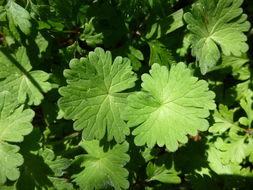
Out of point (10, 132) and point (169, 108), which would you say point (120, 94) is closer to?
point (169, 108)

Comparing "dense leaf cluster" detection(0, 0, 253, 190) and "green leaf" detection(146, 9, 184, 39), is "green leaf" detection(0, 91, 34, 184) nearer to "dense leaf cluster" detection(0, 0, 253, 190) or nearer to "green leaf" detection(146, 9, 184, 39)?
"dense leaf cluster" detection(0, 0, 253, 190)

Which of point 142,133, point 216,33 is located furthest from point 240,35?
point 142,133

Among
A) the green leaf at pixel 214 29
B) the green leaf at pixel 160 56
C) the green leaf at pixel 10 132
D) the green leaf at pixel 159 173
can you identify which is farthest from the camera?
the green leaf at pixel 159 173

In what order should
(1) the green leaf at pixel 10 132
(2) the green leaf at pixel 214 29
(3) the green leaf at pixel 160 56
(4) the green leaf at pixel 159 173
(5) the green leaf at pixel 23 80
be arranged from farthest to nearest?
1. (4) the green leaf at pixel 159 173
2. (3) the green leaf at pixel 160 56
3. (5) the green leaf at pixel 23 80
4. (2) the green leaf at pixel 214 29
5. (1) the green leaf at pixel 10 132

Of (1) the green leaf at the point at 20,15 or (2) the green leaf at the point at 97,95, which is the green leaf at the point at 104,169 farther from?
(1) the green leaf at the point at 20,15

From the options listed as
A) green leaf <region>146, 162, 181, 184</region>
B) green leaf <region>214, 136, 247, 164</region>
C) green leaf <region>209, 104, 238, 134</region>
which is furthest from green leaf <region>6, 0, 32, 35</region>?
green leaf <region>214, 136, 247, 164</region>

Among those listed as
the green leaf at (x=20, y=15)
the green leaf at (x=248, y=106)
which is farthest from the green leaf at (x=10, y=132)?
the green leaf at (x=248, y=106)

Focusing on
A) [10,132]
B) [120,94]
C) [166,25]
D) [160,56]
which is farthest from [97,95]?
[166,25]

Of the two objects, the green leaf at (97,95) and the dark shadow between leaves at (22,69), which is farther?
the dark shadow between leaves at (22,69)
